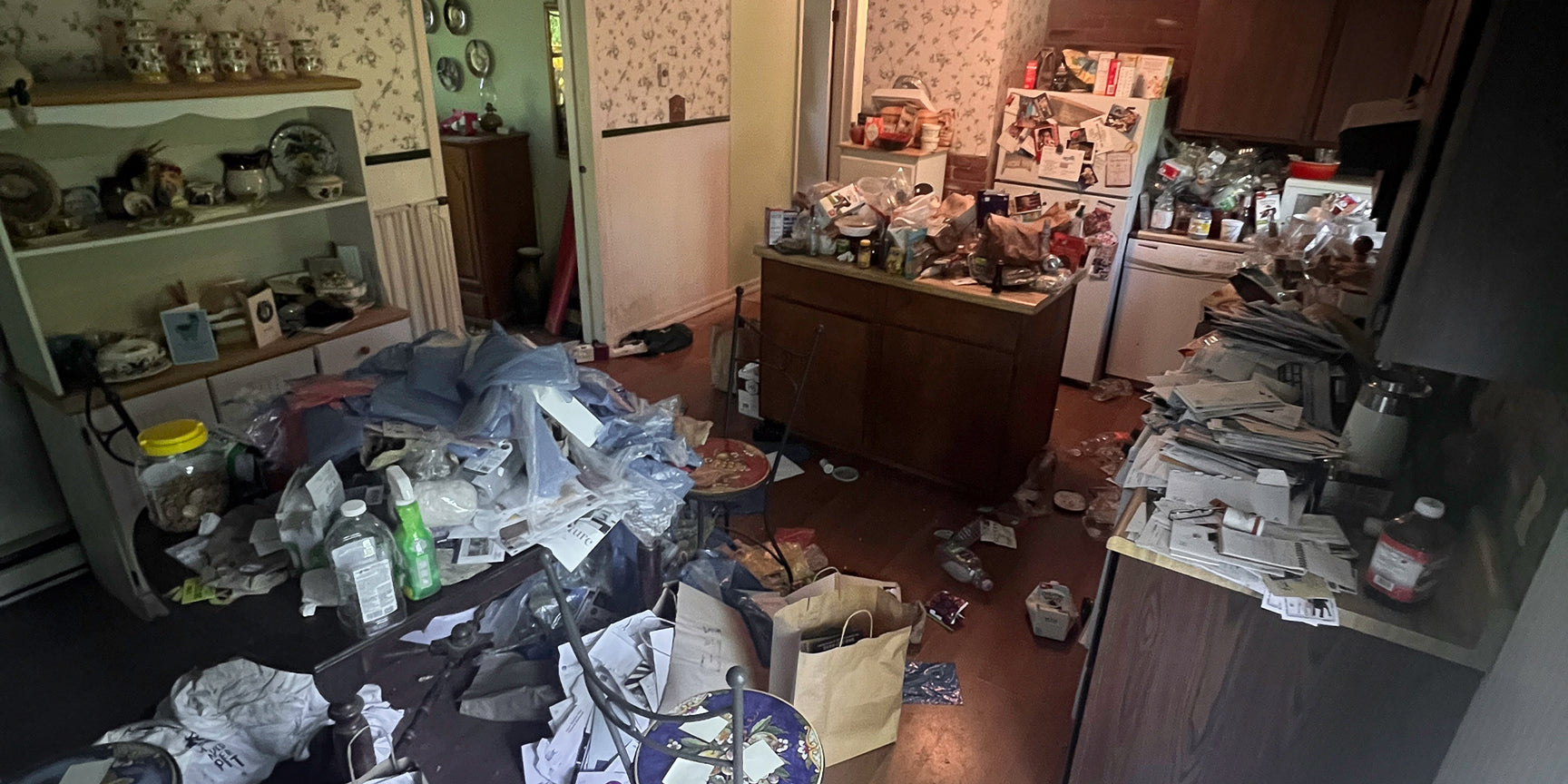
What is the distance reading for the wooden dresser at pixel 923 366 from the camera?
288 cm

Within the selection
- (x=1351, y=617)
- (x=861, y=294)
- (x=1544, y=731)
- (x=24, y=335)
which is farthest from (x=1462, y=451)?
(x=24, y=335)

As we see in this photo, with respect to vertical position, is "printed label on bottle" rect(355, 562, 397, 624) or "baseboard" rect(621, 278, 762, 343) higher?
"printed label on bottle" rect(355, 562, 397, 624)

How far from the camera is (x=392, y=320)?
281 cm

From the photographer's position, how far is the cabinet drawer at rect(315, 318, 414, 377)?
267 cm

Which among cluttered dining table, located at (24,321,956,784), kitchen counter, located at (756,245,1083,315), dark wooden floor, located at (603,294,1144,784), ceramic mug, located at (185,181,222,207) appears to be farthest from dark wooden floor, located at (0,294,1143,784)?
ceramic mug, located at (185,181,222,207)

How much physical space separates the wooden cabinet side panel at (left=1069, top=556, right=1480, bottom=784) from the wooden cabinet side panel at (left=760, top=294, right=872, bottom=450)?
1735 millimetres

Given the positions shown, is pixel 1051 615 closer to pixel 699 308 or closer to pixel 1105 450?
pixel 1105 450

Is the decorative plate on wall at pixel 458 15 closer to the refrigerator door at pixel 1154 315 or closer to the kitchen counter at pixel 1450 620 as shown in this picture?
the refrigerator door at pixel 1154 315

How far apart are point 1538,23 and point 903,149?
3.25m

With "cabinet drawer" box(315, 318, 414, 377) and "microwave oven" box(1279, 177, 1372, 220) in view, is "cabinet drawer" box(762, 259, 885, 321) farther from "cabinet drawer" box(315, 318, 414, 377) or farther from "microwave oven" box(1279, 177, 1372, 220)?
"microwave oven" box(1279, 177, 1372, 220)

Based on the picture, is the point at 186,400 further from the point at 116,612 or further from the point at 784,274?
the point at 784,274

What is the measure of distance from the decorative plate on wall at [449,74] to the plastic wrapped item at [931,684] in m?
4.04

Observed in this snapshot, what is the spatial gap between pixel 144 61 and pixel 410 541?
1.82m

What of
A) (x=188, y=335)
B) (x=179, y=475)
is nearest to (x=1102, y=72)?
(x=188, y=335)
